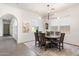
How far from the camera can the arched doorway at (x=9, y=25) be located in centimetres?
223

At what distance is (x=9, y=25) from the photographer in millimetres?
2256

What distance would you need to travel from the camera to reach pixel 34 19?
→ 2369 mm

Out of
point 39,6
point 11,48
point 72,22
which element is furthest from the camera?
point 72,22

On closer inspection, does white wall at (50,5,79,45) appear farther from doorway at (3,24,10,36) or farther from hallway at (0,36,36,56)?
doorway at (3,24,10,36)

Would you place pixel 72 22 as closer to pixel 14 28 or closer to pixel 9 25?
pixel 14 28

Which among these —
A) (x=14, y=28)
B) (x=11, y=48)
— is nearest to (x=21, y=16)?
(x=14, y=28)

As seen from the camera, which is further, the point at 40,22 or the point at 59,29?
the point at 59,29

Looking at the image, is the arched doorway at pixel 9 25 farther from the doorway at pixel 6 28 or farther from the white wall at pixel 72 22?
the white wall at pixel 72 22

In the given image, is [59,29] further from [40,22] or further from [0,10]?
[0,10]

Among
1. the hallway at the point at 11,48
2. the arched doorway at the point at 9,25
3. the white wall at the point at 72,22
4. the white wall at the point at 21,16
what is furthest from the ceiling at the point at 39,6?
the hallway at the point at 11,48

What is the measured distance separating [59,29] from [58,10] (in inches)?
25.7

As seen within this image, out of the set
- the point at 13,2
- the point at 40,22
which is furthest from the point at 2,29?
the point at 40,22

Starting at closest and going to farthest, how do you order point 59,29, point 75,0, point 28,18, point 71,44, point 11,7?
1. point 75,0
2. point 11,7
3. point 28,18
4. point 59,29
5. point 71,44

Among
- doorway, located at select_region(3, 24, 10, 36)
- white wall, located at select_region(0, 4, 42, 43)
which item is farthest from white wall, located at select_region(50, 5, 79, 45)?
doorway, located at select_region(3, 24, 10, 36)
